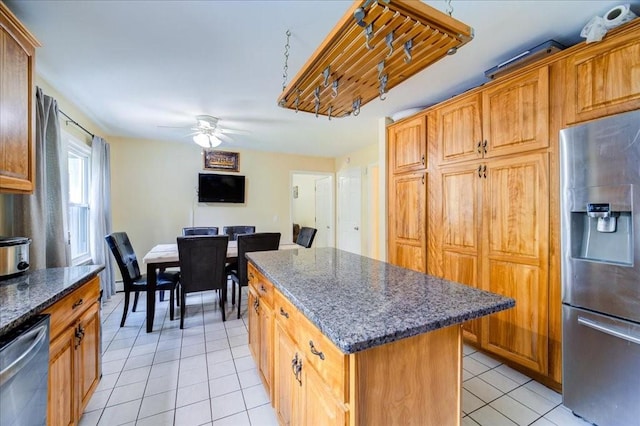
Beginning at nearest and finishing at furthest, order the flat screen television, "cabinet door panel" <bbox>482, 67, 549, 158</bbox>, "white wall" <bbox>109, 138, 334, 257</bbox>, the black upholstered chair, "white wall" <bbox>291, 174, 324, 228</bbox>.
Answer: "cabinet door panel" <bbox>482, 67, 549, 158</bbox> → the black upholstered chair → "white wall" <bbox>109, 138, 334, 257</bbox> → the flat screen television → "white wall" <bbox>291, 174, 324, 228</bbox>

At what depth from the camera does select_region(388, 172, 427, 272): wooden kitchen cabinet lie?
265 cm

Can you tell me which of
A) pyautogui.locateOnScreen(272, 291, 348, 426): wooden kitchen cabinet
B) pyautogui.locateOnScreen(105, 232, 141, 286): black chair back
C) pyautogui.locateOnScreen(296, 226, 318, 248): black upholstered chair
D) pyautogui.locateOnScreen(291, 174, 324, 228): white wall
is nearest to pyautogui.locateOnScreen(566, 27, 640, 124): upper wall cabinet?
pyautogui.locateOnScreen(272, 291, 348, 426): wooden kitchen cabinet

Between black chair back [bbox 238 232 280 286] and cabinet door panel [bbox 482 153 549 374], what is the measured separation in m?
2.09

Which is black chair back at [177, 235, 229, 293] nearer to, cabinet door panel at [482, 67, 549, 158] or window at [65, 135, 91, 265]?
window at [65, 135, 91, 265]

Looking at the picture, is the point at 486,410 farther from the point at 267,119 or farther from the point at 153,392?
the point at 267,119

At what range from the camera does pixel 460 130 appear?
230 cm

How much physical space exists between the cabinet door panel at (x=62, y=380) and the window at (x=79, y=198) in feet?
7.15

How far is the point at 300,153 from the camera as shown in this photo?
535cm

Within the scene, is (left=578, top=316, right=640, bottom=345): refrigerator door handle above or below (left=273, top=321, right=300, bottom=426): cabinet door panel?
above

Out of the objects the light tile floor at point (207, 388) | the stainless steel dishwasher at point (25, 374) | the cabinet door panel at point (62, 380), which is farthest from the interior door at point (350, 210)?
the stainless steel dishwasher at point (25, 374)

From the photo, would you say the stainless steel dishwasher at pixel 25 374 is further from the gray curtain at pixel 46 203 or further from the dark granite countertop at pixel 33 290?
the gray curtain at pixel 46 203

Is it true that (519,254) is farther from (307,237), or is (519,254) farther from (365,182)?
(365,182)

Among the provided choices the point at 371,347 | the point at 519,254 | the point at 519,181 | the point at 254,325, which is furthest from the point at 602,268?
the point at 254,325

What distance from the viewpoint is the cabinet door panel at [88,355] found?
4.86 ft
